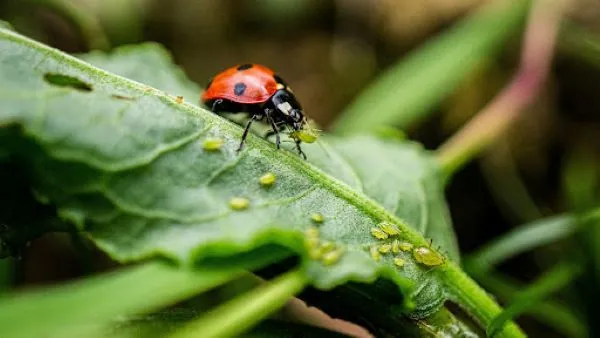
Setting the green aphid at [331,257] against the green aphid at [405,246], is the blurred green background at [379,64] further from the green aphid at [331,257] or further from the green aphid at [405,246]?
the green aphid at [331,257]

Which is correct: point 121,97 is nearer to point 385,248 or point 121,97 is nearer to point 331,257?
point 331,257

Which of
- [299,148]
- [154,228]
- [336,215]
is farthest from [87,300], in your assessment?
[299,148]

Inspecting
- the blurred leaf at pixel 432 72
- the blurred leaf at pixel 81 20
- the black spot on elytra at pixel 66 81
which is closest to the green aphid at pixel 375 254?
the black spot on elytra at pixel 66 81

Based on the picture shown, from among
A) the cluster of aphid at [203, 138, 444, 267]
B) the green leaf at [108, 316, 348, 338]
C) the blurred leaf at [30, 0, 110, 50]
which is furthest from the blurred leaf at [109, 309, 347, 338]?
the blurred leaf at [30, 0, 110, 50]

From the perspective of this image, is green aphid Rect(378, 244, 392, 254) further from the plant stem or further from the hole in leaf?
the plant stem

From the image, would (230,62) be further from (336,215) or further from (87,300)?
(87,300)

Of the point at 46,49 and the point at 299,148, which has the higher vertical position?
the point at 46,49
